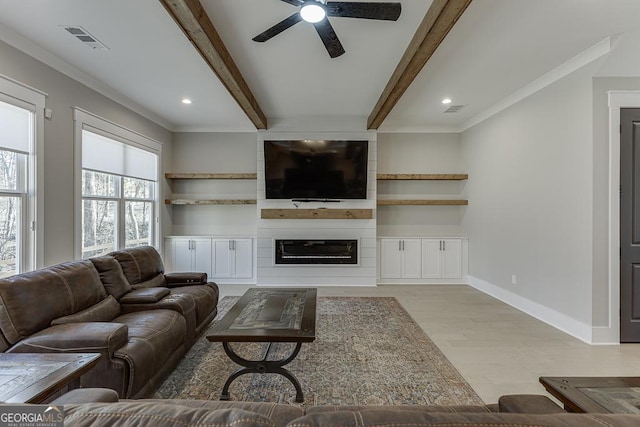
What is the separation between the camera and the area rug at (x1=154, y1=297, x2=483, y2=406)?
2.25 meters

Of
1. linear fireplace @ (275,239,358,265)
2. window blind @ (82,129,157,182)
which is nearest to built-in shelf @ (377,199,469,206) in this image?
linear fireplace @ (275,239,358,265)

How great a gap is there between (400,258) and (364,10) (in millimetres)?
4405

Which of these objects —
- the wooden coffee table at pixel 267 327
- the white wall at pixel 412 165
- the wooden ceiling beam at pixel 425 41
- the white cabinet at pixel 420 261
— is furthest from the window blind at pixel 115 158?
the white cabinet at pixel 420 261

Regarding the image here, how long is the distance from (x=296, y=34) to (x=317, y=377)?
297 centimetres

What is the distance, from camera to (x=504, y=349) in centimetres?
306

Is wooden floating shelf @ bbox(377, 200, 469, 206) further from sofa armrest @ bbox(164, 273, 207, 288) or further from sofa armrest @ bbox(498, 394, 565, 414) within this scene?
sofa armrest @ bbox(498, 394, 565, 414)

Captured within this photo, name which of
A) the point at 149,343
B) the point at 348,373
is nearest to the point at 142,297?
the point at 149,343

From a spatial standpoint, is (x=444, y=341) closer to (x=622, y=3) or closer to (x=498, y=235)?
A: (x=498, y=235)

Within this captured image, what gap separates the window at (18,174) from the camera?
274 centimetres

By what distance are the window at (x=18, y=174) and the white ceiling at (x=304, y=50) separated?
495 mm

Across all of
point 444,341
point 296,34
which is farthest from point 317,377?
A: point 296,34

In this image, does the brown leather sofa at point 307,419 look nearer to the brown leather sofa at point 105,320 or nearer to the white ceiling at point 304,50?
the brown leather sofa at point 105,320

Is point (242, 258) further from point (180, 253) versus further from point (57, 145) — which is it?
point (57, 145)

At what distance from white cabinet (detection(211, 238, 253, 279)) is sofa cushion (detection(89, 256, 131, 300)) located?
2522 mm
